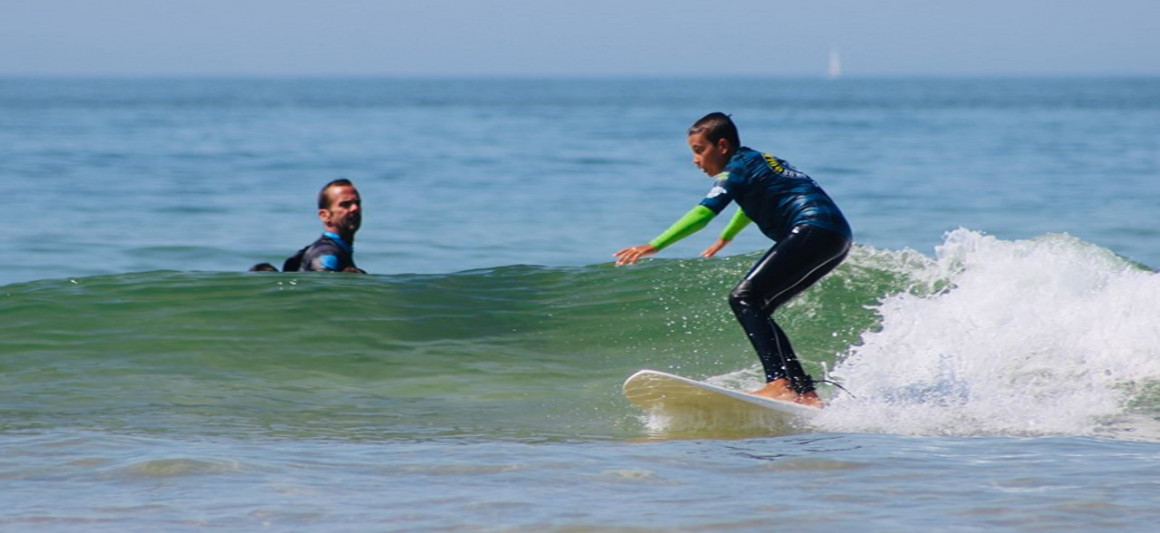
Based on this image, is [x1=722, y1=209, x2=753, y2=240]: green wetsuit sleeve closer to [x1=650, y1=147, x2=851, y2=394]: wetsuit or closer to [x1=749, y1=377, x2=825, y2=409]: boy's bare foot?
[x1=650, y1=147, x2=851, y2=394]: wetsuit

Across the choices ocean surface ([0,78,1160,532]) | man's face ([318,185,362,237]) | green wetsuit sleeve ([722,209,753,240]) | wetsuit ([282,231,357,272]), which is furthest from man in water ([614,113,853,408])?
wetsuit ([282,231,357,272])

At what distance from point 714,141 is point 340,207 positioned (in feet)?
9.04

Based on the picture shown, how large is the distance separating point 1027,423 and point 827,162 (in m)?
28.7

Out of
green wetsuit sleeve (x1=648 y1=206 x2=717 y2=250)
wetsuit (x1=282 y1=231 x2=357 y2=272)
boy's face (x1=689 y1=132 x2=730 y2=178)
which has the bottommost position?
wetsuit (x1=282 y1=231 x2=357 y2=272)

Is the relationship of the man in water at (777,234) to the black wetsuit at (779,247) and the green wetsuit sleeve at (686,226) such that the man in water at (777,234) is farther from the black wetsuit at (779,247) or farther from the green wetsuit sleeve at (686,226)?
the green wetsuit sleeve at (686,226)

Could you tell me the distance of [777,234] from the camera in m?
7.32

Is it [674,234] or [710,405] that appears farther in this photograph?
[710,405]

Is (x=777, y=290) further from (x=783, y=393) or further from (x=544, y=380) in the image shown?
(x=544, y=380)

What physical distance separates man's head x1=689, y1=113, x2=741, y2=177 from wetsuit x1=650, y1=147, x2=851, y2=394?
0.22ft

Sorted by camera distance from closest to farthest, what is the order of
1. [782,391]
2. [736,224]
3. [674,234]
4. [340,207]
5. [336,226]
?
[674,234]
[782,391]
[736,224]
[340,207]
[336,226]

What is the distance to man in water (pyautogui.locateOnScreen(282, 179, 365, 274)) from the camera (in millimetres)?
8852

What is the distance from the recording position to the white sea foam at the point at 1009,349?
7.27 metres

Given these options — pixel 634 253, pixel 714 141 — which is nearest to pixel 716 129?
pixel 714 141

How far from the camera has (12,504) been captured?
5.37 metres
